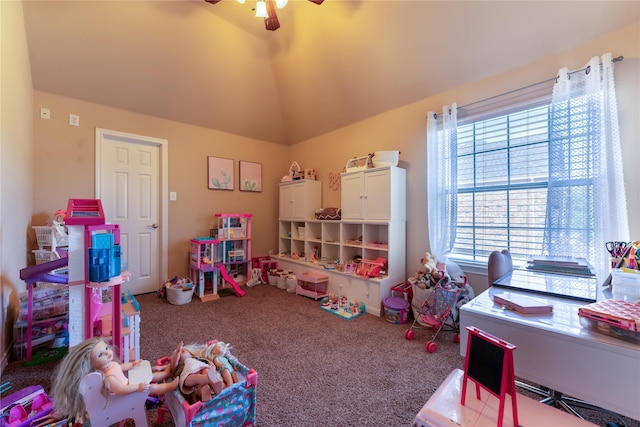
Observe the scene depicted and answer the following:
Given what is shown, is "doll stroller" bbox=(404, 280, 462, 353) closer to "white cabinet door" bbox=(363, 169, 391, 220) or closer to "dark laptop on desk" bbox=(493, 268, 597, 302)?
"dark laptop on desk" bbox=(493, 268, 597, 302)

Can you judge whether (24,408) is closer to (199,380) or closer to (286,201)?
(199,380)

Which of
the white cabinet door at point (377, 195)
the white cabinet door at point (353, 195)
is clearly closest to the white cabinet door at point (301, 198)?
the white cabinet door at point (353, 195)

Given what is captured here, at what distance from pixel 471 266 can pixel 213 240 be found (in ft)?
10.2

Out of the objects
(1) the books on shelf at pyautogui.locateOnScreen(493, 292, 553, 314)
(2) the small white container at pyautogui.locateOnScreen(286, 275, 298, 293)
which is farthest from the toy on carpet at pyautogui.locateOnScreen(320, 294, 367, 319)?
(1) the books on shelf at pyautogui.locateOnScreen(493, 292, 553, 314)

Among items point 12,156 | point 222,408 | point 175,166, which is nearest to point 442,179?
point 222,408

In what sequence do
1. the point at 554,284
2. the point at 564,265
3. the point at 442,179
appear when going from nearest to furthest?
the point at 554,284 → the point at 564,265 → the point at 442,179

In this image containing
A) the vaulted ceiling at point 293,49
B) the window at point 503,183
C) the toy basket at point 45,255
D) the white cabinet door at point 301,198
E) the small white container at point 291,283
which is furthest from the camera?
the white cabinet door at point 301,198

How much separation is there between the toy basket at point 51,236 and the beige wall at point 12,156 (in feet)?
0.37

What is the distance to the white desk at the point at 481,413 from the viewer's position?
85 cm

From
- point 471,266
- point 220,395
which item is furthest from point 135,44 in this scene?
point 471,266

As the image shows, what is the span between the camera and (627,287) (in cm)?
122

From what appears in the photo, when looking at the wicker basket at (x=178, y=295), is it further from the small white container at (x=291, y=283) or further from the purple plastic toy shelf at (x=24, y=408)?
the purple plastic toy shelf at (x=24, y=408)

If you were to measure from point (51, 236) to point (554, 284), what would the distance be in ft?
13.6

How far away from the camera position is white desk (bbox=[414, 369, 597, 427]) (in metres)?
0.85
